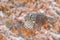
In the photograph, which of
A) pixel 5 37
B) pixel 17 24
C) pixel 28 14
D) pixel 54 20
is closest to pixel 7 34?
pixel 5 37

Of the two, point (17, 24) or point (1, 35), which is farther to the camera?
point (17, 24)

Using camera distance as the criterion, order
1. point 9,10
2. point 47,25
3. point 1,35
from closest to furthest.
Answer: point 1,35 < point 47,25 < point 9,10

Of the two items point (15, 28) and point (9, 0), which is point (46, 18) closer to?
point (15, 28)

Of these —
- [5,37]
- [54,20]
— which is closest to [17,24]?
[5,37]

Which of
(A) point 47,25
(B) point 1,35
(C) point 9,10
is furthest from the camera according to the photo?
(C) point 9,10

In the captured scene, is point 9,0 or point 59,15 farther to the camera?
point 9,0

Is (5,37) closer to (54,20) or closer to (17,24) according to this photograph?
(17,24)

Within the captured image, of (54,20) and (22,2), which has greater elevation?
(22,2)

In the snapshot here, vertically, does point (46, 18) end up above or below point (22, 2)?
below

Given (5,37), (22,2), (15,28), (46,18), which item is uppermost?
(22,2)
